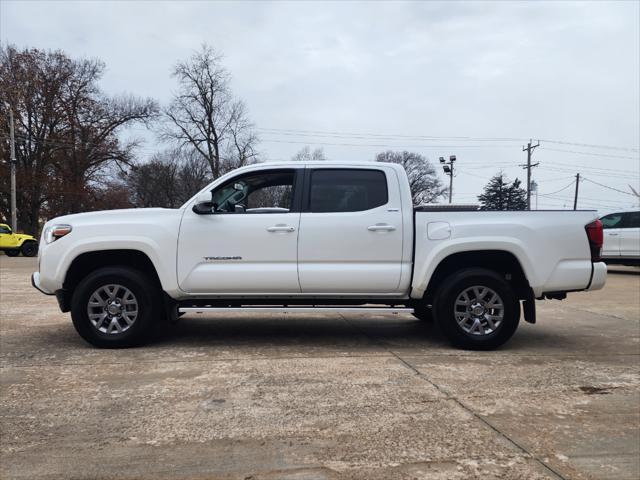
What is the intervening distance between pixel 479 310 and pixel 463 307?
0.56 ft

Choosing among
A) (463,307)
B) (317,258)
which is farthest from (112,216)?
(463,307)

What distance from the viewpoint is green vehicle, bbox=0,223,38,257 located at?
27281 millimetres

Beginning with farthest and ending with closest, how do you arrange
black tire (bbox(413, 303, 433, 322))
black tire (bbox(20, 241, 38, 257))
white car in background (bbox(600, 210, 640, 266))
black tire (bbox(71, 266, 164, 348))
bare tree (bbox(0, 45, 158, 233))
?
bare tree (bbox(0, 45, 158, 233)), black tire (bbox(20, 241, 38, 257)), white car in background (bbox(600, 210, 640, 266)), black tire (bbox(413, 303, 433, 322)), black tire (bbox(71, 266, 164, 348))

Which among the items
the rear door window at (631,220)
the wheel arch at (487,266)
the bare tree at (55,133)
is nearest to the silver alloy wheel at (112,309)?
the wheel arch at (487,266)

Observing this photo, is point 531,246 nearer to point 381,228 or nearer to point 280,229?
point 381,228

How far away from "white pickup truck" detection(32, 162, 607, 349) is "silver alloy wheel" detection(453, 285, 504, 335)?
0.01m

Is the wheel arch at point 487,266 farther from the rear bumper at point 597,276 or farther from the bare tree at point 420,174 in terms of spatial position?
the bare tree at point 420,174

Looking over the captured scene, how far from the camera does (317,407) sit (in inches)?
150

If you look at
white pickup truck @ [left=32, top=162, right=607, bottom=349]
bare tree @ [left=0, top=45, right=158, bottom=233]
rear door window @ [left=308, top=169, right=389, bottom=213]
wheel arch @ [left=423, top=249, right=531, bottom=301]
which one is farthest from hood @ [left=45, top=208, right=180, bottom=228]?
bare tree @ [left=0, top=45, right=158, bottom=233]

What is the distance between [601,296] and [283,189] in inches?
317

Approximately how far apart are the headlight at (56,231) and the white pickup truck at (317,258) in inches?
0.4

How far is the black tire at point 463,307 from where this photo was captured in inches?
213

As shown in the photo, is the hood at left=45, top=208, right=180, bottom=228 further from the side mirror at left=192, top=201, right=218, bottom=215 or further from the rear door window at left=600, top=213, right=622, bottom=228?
the rear door window at left=600, top=213, right=622, bottom=228

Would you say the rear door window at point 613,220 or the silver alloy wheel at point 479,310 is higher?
the rear door window at point 613,220
